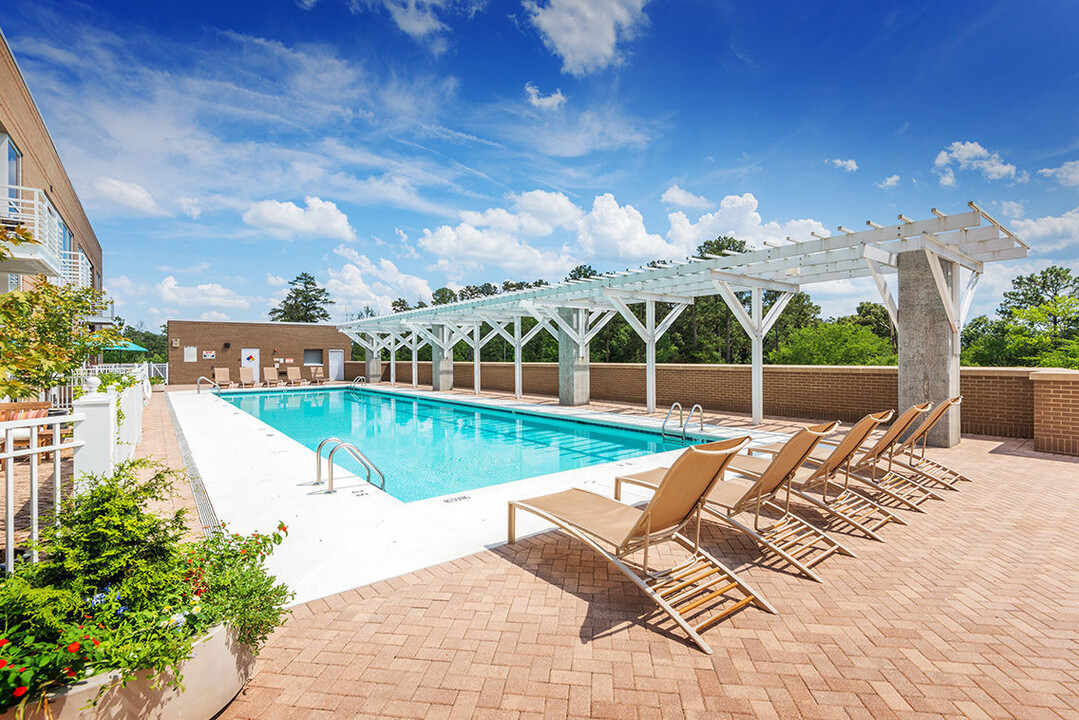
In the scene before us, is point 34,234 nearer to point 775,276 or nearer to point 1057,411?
point 775,276

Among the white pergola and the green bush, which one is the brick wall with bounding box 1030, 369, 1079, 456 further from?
the green bush

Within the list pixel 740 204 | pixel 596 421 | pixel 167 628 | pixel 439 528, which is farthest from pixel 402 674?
pixel 740 204

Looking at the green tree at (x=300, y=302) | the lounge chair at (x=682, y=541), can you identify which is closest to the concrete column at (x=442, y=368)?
the lounge chair at (x=682, y=541)

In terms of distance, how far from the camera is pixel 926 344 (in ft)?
26.5

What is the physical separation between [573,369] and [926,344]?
8.73 m

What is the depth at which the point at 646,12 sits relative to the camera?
39.1 ft

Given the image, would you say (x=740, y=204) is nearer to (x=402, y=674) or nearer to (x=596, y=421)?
(x=596, y=421)

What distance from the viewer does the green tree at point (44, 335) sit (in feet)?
7.98

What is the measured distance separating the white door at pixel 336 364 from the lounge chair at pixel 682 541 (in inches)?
1261

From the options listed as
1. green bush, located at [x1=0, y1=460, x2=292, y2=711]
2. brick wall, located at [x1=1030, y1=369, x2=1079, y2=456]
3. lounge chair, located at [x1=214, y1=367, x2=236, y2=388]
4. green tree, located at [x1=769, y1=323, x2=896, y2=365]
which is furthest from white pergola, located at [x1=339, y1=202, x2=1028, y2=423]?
green tree, located at [x1=769, y1=323, x2=896, y2=365]

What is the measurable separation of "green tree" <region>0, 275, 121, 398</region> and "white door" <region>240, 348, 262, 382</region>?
22017 millimetres

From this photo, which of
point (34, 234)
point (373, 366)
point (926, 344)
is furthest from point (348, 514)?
point (373, 366)

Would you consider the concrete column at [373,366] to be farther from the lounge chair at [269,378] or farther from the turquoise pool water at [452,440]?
the turquoise pool water at [452,440]

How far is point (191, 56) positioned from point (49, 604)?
13.5m
